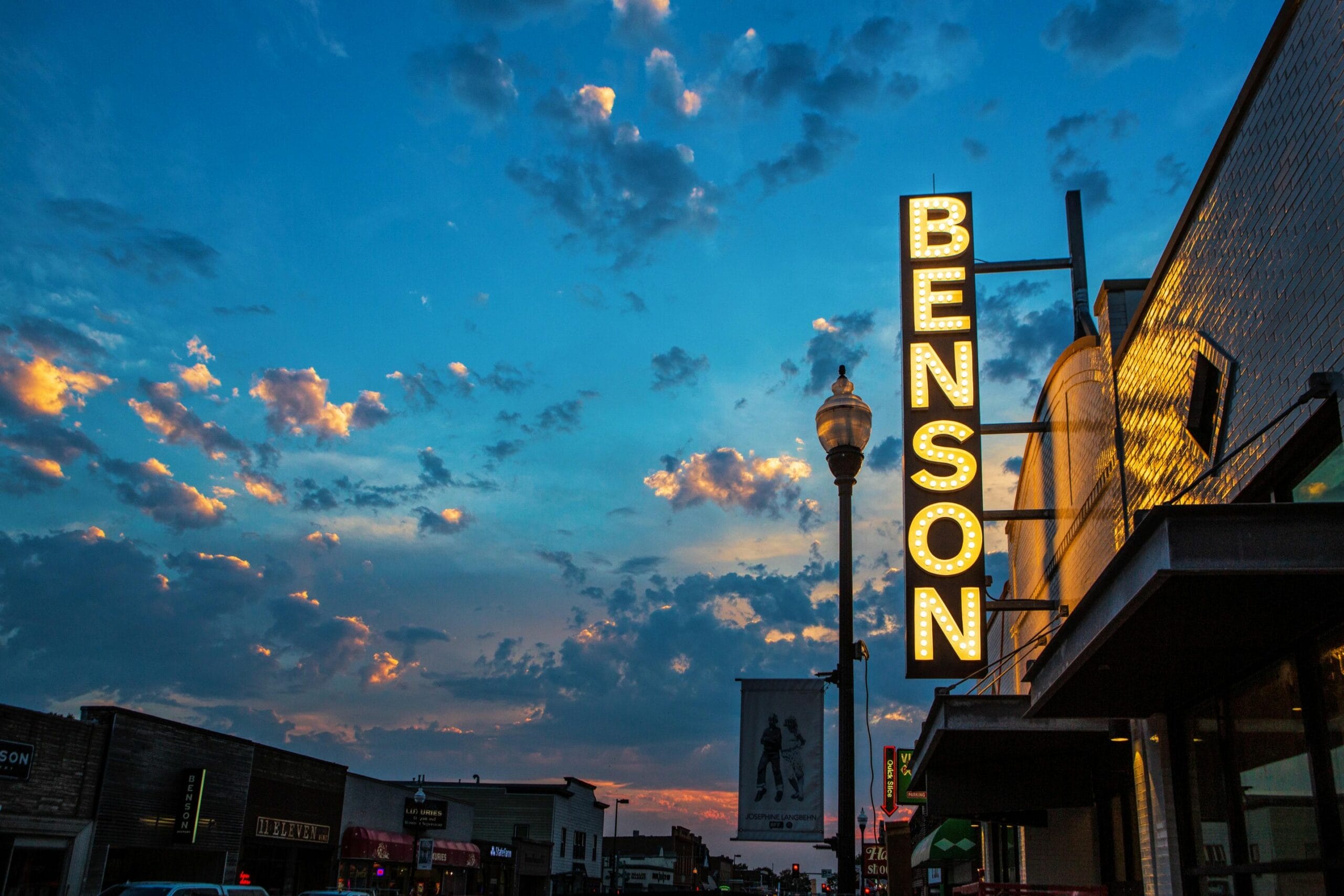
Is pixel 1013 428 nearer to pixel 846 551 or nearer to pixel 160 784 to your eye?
pixel 846 551

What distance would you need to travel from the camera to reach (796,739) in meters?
11.4

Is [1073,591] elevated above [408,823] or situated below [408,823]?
above

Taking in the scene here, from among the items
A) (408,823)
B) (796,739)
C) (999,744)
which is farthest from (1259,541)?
(408,823)

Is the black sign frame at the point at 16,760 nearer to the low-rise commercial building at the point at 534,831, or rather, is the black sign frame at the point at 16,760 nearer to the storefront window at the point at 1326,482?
the storefront window at the point at 1326,482

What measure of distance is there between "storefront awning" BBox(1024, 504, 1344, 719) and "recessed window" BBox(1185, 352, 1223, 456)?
213 cm

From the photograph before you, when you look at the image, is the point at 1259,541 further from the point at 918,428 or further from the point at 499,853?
the point at 499,853

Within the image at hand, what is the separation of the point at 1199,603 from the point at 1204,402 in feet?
11.2

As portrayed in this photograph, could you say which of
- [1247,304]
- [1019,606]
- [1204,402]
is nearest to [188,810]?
[1019,606]

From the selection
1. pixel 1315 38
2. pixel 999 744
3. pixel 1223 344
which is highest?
pixel 1315 38

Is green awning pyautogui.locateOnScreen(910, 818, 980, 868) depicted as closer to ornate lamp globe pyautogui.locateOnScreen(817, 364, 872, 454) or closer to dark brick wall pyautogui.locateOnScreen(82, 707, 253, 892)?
ornate lamp globe pyautogui.locateOnScreen(817, 364, 872, 454)

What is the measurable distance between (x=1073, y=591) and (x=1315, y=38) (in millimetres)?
9780

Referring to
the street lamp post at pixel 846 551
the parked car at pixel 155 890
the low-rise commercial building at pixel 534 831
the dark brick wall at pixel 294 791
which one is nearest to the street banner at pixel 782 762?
the street lamp post at pixel 846 551

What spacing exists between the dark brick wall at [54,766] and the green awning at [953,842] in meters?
20.9

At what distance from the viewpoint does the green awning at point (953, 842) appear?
27266 millimetres
